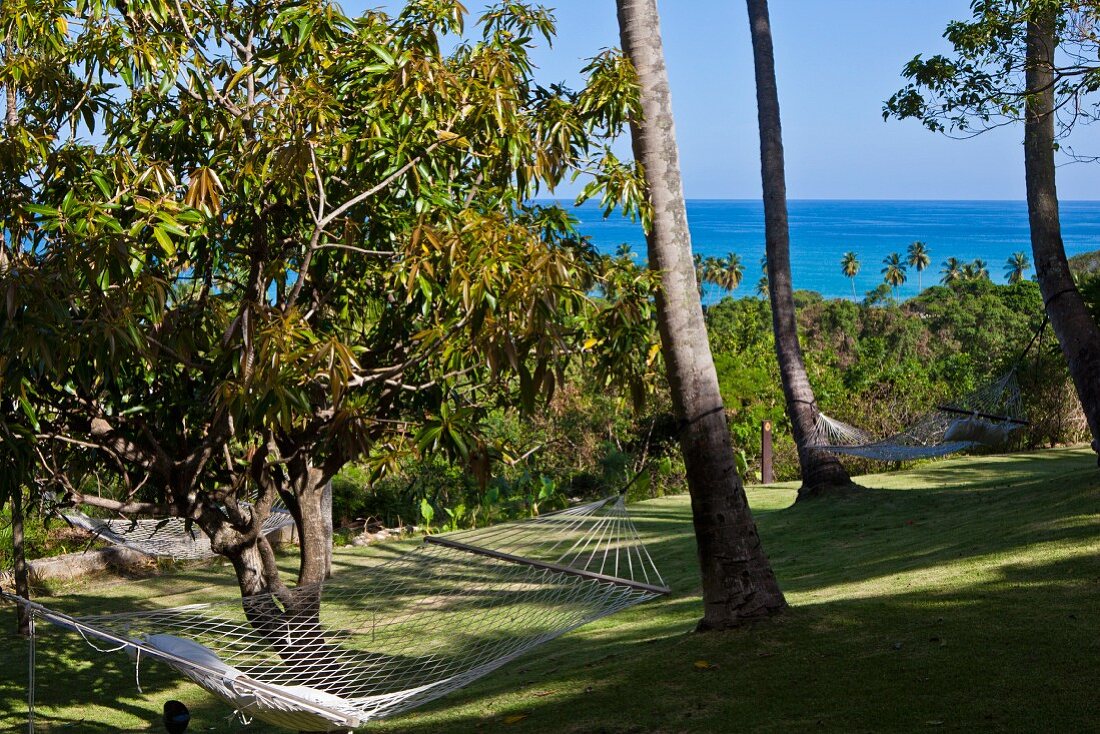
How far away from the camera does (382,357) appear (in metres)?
4.02

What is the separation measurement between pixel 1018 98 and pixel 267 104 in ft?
15.2

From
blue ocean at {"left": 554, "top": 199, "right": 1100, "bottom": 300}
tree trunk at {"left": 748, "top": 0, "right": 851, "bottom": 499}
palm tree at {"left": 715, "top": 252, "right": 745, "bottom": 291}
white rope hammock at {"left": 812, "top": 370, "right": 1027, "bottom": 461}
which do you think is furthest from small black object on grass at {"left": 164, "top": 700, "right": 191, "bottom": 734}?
blue ocean at {"left": 554, "top": 199, "right": 1100, "bottom": 300}

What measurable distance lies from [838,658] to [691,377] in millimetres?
1164

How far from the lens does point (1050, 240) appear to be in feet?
20.3

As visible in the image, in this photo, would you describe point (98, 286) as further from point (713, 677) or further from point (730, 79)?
point (730, 79)

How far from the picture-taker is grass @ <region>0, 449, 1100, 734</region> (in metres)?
2.86

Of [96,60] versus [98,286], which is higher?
[96,60]

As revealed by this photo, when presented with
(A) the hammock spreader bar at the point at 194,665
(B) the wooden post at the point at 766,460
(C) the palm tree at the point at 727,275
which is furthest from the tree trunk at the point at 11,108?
(C) the palm tree at the point at 727,275

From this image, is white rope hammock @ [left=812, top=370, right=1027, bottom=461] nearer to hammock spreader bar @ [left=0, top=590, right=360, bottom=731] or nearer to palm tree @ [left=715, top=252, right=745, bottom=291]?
hammock spreader bar @ [left=0, top=590, right=360, bottom=731]

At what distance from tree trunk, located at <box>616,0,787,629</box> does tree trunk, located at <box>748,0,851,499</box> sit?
4289 mm

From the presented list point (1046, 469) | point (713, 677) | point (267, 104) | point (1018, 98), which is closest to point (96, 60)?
point (267, 104)

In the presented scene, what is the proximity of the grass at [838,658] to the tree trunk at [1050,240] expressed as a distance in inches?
23.2

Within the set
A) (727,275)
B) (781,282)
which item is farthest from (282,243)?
(727,275)

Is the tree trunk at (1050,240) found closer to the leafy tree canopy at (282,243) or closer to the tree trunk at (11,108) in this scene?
the leafy tree canopy at (282,243)
